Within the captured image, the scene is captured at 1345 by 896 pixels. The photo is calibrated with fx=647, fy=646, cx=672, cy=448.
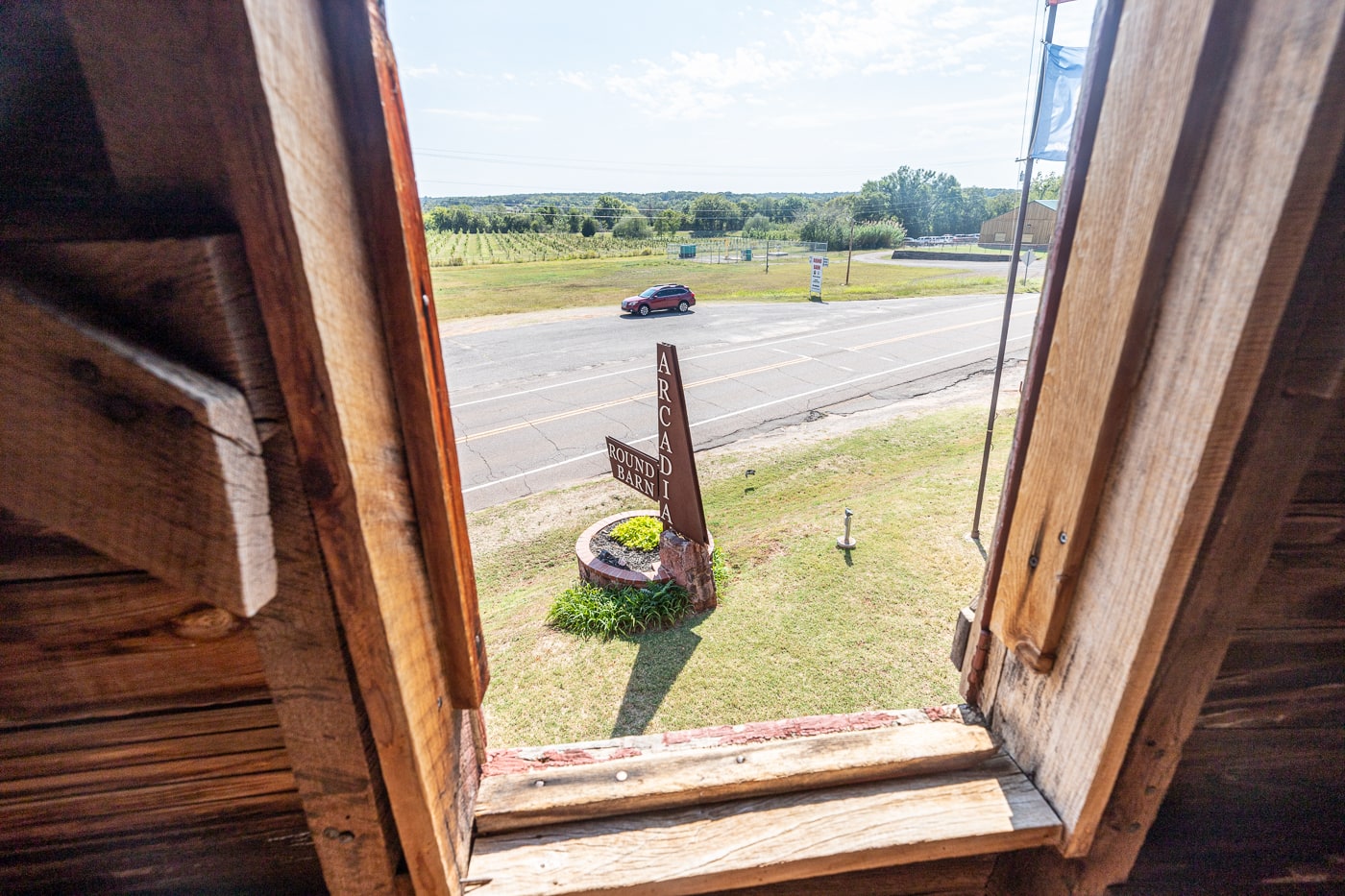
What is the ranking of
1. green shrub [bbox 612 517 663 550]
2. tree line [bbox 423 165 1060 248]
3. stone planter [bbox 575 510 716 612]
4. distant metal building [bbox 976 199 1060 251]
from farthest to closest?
1. tree line [bbox 423 165 1060 248]
2. distant metal building [bbox 976 199 1060 251]
3. green shrub [bbox 612 517 663 550]
4. stone planter [bbox 575 510 716 612]

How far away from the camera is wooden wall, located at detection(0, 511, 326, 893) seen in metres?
0.78

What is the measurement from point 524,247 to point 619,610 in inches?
2261

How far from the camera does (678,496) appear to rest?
4949 mm

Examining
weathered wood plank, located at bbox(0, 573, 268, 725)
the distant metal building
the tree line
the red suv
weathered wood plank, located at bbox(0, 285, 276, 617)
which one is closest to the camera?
weathered wood plank, located at bbox(0, 285, 276, 617)

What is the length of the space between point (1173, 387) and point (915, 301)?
84.9 ft

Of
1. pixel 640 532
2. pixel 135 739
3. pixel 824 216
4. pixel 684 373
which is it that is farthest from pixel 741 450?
pixel 824 216

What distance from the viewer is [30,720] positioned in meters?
0.84

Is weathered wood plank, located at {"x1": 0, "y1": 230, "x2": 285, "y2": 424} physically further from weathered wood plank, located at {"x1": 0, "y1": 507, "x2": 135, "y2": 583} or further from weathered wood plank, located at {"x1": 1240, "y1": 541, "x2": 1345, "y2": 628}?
weathered wood plank, located at {"x1": 1240, "y1": 541, "x2": 1345, "y2": 628}

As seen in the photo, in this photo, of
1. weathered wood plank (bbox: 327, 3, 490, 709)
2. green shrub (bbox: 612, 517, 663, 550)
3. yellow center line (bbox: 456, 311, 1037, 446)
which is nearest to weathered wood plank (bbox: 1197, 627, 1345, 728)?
weathered wood plank (bbox: 327, 3, 490, 709)

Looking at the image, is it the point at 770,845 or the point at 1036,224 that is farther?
the point at 1036,224

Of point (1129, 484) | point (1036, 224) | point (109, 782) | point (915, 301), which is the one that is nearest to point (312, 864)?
point (109, 782)

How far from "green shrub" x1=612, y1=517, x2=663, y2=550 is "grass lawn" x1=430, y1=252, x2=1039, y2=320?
59.6ft

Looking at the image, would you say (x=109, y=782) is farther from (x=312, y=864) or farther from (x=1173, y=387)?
(x=1173, y=387)

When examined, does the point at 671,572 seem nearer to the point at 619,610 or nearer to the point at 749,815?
the point at 619,610
